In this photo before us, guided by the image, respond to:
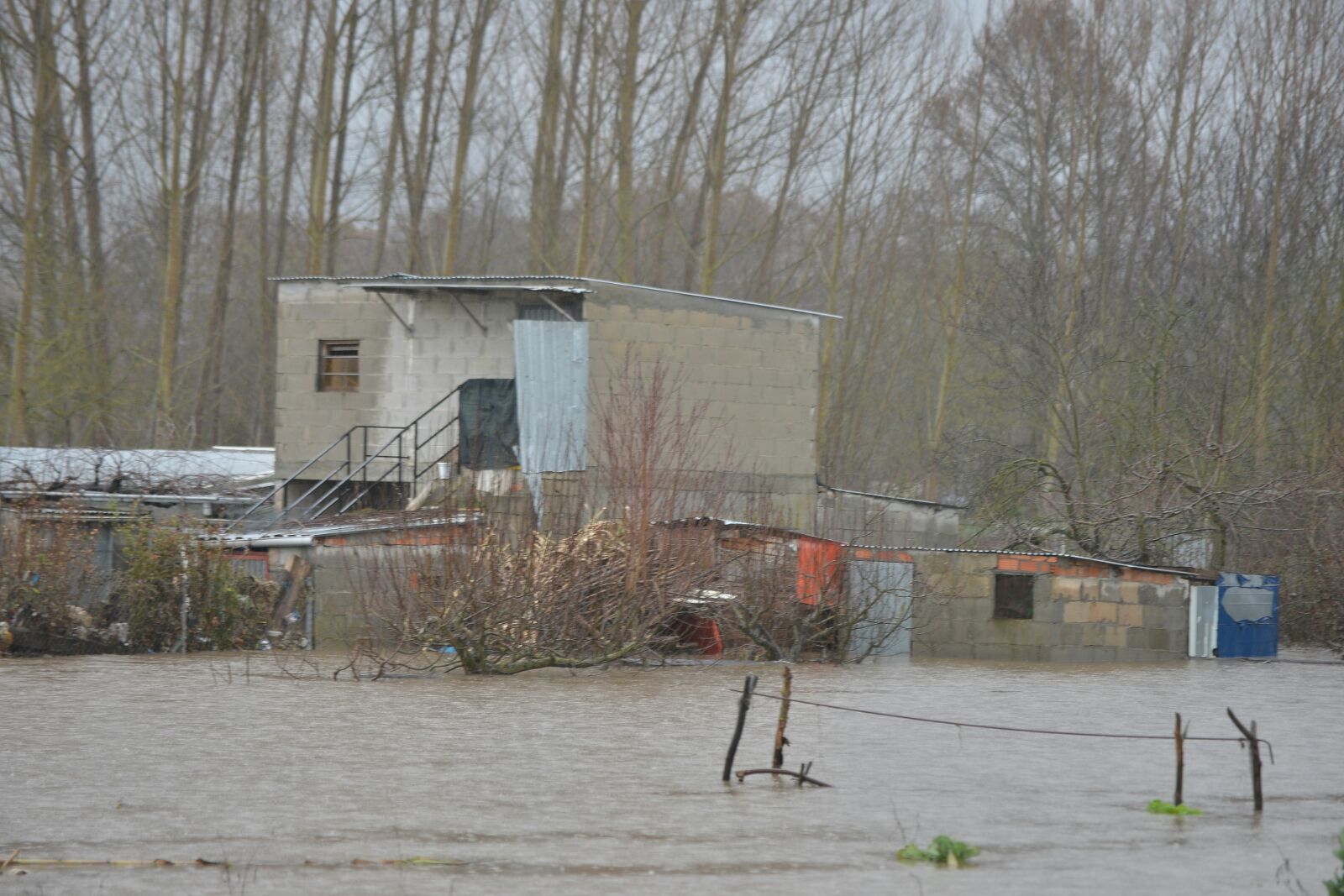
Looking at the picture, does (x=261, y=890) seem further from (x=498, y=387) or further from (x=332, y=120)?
(x=332, y=120)

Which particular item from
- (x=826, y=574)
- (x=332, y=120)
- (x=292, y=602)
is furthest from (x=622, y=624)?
(x=332, y=120)

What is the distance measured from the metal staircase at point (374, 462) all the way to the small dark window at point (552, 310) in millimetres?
1611

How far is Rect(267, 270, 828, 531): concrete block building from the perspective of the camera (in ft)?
82.6

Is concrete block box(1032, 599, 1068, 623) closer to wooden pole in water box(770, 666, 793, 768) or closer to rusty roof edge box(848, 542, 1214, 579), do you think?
rusty roof edge box(848, 542, 1214, 579)

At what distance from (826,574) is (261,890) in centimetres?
1330

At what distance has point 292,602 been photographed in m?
21.3

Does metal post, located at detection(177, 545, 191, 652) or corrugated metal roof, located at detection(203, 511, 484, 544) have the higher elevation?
corrugated metal roof, located at detection(203, 511, 484, 544)

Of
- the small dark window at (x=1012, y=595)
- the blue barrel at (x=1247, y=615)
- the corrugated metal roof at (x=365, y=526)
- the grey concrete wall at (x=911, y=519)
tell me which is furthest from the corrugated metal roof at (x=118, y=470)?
the blue barrel at (x=1247, y=615)

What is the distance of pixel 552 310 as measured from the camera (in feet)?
85.1

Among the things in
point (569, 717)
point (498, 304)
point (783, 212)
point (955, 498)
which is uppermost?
point (783, 212)

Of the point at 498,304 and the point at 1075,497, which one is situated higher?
the point at 498,304

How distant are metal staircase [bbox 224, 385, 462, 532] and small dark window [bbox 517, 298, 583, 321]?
161cm

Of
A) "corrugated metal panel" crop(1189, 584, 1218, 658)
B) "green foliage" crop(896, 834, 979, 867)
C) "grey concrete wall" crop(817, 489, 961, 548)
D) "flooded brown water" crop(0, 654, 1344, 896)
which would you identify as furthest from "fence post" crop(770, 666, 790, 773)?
"grey concrete wall" crop(817, 489, 961, 548)

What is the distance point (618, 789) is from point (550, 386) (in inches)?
585
